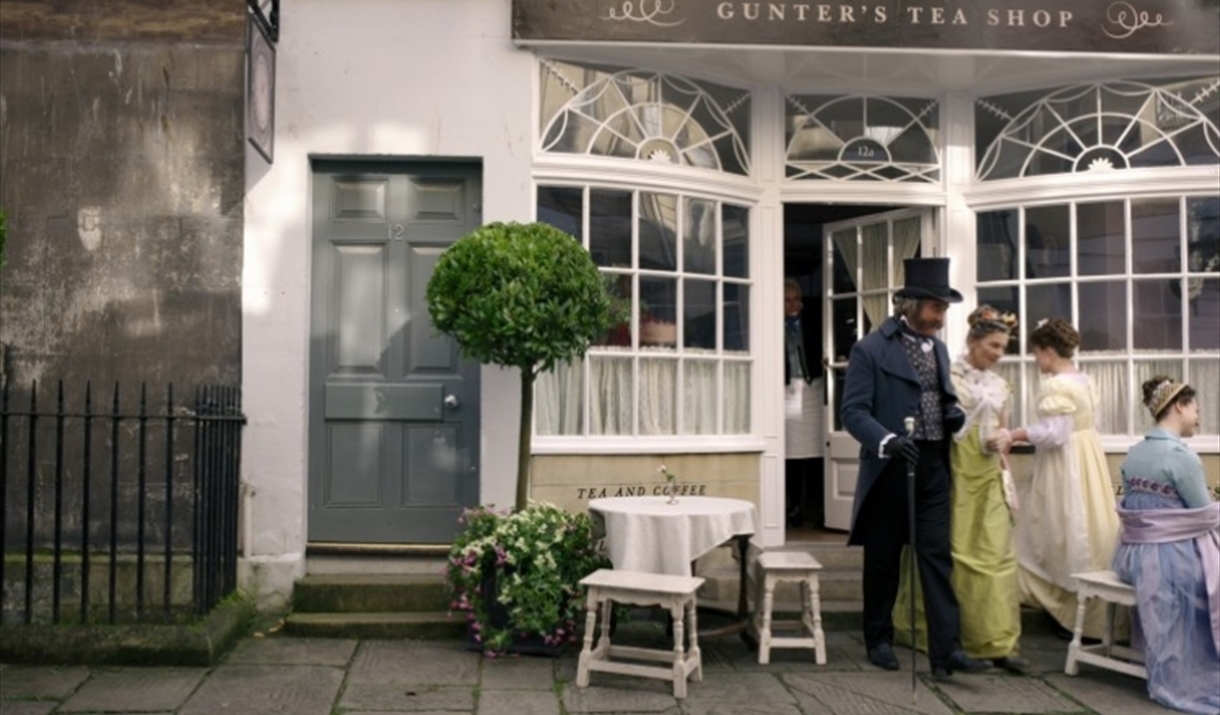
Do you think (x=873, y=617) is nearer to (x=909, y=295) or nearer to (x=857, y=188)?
(x=909, y=295)

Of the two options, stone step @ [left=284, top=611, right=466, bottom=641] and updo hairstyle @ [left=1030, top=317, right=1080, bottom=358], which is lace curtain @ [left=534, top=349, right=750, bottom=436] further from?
updo hairstyle @ [left=1030, top=317, right=1080, bottom=358]

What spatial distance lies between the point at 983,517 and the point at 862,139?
2.92m

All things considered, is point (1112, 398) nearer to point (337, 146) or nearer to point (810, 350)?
point (810, 350)

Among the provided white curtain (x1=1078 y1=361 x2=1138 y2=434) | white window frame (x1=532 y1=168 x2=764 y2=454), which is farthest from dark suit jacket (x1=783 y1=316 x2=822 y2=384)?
white curtain (x1=1078 y1=361 x2=1138 y2=434)

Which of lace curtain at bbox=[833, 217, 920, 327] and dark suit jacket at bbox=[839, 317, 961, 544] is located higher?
lace curtain at bbox=[833, 217, 920, 327]

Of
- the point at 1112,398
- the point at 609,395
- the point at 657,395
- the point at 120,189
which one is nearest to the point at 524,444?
the point at 609,395

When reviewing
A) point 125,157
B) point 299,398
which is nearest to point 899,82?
point 299,398

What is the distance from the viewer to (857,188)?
8.59 metres

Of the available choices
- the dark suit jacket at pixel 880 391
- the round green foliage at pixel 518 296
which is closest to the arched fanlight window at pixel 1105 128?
the dark suit jacket at pixel 880 391

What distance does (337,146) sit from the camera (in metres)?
7.79

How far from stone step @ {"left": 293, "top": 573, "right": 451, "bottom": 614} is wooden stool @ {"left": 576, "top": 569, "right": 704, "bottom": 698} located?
1.37 m

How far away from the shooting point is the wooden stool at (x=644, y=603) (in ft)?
20.1

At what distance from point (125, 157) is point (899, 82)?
4.80 metres

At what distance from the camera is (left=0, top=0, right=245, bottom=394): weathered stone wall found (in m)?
7.61
